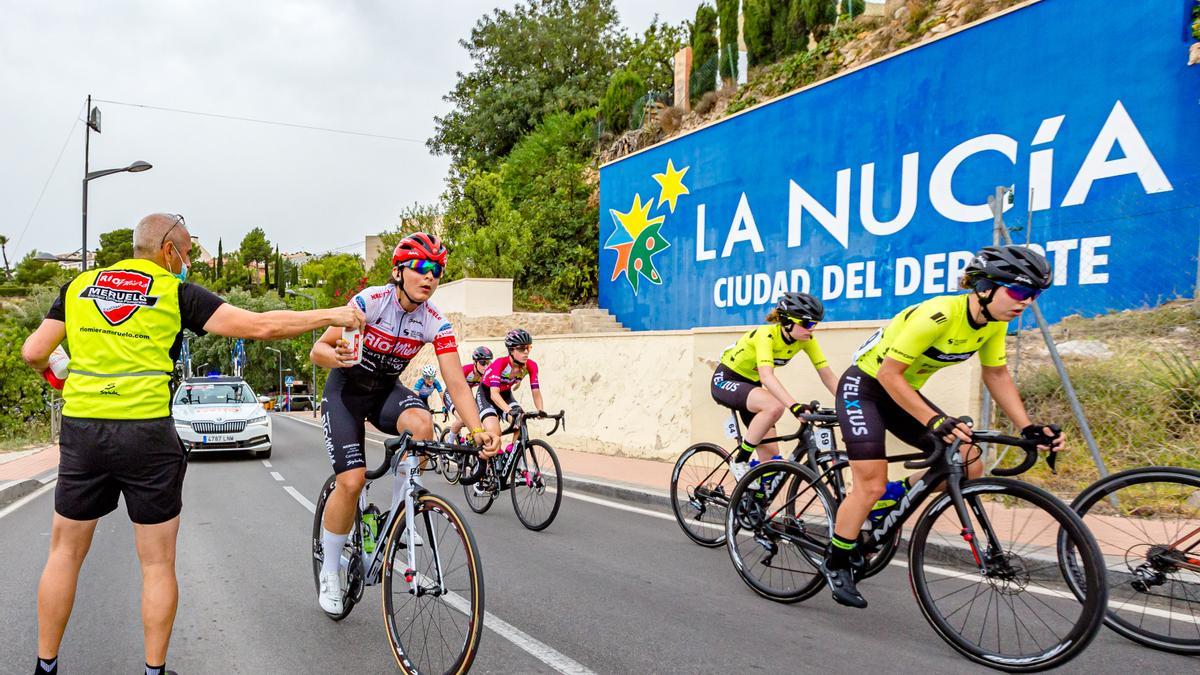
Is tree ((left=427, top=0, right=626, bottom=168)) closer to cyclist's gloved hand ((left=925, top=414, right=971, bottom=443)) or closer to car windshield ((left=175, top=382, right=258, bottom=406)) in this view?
car windshield ((left=175, top=382, right=258, bottom=406))

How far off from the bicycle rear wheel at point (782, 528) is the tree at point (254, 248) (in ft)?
403

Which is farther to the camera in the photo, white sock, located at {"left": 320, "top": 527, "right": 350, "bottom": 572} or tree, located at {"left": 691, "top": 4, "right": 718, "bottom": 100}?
tree, located at {"left": 691, "top": 4, "right": 718, "bottom": 100}

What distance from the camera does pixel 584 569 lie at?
18.4 feet

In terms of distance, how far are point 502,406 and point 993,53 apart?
387 inches

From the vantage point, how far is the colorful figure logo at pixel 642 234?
1922 centimetres

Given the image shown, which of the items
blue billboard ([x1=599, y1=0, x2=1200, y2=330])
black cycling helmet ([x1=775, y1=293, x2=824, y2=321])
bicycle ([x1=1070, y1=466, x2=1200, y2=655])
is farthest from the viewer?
blue billboard ([x1=599, y1=0, x2=1200, y2=330])

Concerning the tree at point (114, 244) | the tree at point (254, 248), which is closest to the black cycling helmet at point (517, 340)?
the tree at point (114, 244)

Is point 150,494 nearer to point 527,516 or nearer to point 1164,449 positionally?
point 527,516

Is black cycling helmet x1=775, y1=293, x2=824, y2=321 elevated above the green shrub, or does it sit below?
below

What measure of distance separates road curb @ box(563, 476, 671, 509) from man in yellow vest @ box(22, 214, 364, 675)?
5.73 m

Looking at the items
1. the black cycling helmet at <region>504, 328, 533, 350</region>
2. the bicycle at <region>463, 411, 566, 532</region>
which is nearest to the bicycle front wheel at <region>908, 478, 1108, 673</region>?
the bicycle at <region>463, 411, 566, 532</region>

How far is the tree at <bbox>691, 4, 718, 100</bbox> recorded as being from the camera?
1052 inches

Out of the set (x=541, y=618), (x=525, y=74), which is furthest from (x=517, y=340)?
(x=525, y=74)

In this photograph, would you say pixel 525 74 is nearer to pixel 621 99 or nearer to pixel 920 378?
pixel 621 99
